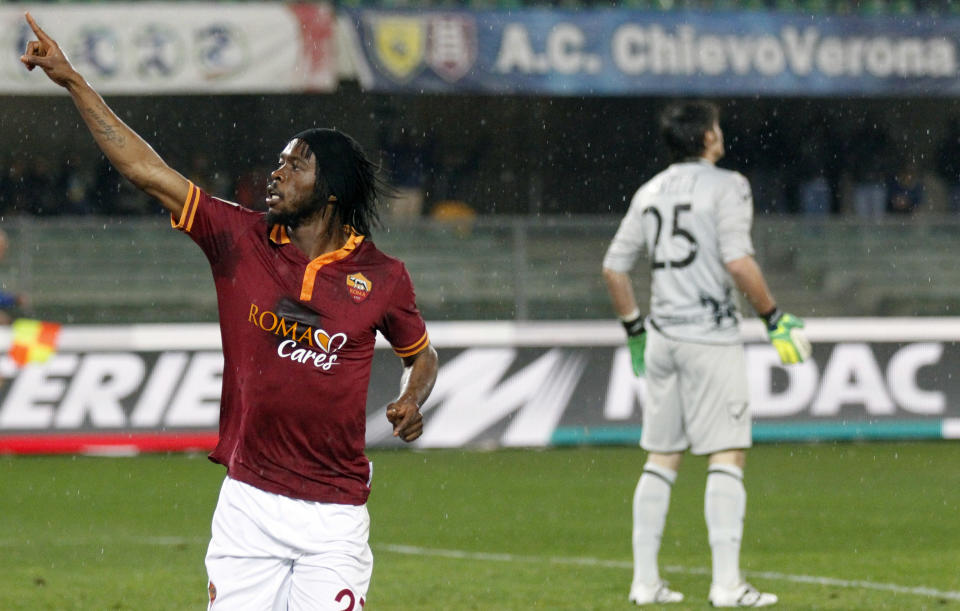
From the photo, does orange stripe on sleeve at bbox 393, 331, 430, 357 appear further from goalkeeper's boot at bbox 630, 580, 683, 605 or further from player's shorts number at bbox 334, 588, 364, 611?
goalkeeper's boot at bbox 630, 580, 683, 605

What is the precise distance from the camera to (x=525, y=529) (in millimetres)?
9797

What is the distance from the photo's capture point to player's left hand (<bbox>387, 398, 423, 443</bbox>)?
168 inches

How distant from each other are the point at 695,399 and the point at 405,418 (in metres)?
2.95

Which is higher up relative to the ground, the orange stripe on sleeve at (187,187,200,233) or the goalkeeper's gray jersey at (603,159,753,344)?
the orange stripe on sleeve at (187,187,200,233)

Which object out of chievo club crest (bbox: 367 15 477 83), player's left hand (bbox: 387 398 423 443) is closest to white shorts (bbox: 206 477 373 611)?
player's left hand (bbox: 387 398 423 443)

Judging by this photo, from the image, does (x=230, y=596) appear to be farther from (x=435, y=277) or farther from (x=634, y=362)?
(x=435, y=277)

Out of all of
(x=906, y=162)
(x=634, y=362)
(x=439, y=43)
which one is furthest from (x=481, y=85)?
(x=634, y=362)

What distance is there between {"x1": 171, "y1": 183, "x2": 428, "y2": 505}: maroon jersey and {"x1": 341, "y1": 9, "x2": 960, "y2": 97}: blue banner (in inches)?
645

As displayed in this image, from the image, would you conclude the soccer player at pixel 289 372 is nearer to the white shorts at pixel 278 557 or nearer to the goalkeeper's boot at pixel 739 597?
the white shorts at pixel 278 557

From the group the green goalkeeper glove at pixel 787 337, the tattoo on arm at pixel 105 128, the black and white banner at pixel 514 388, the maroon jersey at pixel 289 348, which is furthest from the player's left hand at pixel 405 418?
the black and white banner at pixel 514 388

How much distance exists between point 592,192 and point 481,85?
4.63 m

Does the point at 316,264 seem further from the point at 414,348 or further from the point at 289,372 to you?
the point at 414,348

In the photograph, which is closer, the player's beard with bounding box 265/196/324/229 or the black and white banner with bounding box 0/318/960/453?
the player's beard with bounding box 265/196/324/229

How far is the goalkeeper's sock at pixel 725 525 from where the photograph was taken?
22.6 ft
